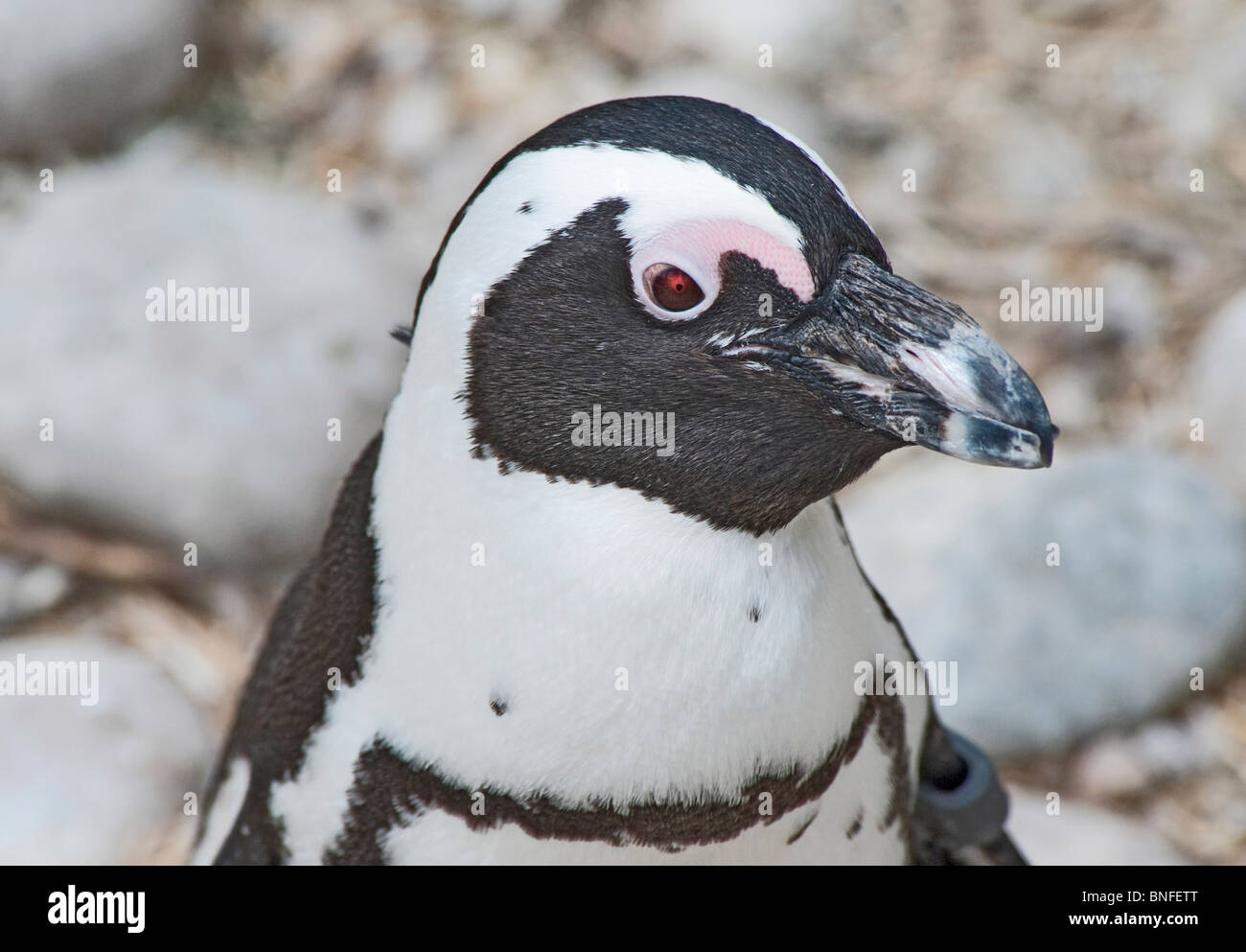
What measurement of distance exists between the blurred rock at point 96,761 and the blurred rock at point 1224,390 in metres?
1.67

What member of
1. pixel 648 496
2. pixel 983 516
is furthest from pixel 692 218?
pixel 983 516

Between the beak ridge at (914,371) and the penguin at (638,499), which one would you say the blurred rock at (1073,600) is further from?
the beak ridge at (914,371)

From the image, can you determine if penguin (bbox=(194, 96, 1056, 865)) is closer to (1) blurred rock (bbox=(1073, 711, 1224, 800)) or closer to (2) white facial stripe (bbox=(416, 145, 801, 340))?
(2) white facial stripe (bbox=(416, 145, 801, 340))

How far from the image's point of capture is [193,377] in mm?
2254

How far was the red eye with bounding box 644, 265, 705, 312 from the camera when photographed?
37.9 inches

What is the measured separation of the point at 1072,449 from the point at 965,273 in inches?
19.3

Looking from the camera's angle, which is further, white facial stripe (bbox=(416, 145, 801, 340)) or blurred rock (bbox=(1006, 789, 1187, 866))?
blurred rock (bbox=(1006, 789, 1187, 866))

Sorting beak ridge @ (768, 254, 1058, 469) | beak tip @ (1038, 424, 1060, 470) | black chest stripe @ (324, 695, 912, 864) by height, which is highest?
beak ridge @ (768, 254, 1058, 469)

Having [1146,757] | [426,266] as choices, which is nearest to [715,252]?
[1146,757]

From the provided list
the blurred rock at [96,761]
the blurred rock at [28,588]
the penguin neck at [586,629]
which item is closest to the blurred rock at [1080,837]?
the penguin neck at [586,629]

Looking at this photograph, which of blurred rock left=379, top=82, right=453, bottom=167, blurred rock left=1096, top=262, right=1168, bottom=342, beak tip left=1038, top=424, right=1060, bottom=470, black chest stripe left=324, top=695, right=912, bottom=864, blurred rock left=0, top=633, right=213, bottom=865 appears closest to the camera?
beak tip left=1038, top=424, right=1060, bottom=470

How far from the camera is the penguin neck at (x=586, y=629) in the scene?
102 cm

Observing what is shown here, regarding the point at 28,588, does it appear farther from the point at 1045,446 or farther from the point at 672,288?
the point at 1045,446

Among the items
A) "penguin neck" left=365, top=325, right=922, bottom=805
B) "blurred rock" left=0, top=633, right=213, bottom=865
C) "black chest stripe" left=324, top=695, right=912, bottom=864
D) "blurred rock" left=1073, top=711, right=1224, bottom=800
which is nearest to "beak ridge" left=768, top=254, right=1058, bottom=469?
"penguin neck" left=365, top=325, right=922, bottom=805
